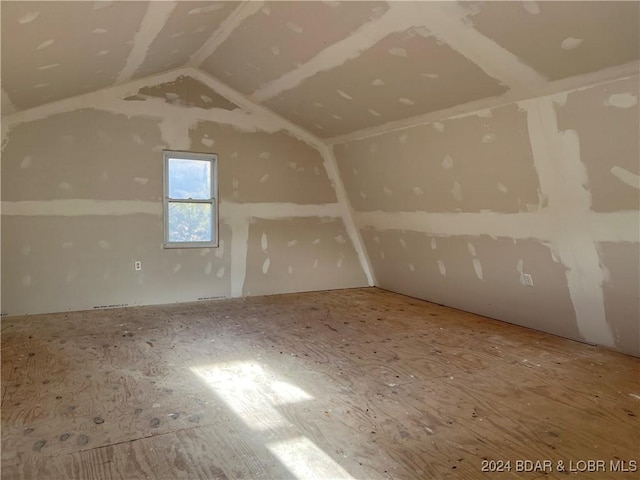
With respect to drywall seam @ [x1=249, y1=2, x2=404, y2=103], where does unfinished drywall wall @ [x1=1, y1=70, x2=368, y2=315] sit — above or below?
below

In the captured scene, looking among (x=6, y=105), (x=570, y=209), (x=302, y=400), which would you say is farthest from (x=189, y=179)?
(x=570, y=209)

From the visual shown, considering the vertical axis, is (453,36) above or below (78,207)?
above

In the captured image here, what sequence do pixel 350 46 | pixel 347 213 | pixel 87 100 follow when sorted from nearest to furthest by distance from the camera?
pixel 350 46
pixel 87 100
pixel 347 213

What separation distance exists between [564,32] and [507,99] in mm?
846

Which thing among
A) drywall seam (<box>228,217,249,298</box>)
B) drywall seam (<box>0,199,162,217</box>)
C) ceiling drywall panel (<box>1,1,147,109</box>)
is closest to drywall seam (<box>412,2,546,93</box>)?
ceiling drywall panel (<box>1,1,147,109</box>)

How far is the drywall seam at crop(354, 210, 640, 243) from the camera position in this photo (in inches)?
120

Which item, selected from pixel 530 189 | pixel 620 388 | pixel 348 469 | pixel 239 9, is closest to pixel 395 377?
pixel 348 469

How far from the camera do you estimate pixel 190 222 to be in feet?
17.4

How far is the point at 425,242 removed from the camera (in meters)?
5.02

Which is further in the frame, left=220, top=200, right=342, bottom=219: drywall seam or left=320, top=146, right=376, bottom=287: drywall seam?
left=320, top=146, right=376, bottom=287: drywall seam

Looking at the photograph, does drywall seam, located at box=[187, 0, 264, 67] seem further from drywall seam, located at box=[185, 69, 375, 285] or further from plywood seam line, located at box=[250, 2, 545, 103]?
plywood seam line, located at box=[250, 2, 545, 103]

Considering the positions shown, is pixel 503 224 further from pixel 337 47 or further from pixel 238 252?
pixel 238 252

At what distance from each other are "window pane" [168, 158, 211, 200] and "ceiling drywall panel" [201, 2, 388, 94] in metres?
1.16

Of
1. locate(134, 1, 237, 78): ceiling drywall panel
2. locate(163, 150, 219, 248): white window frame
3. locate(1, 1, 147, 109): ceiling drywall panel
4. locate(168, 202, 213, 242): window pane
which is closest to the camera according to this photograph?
locate(1, 1, 147, 109): ceiling drywall panel
